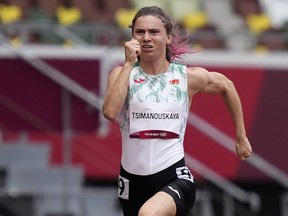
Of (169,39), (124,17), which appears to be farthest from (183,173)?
(124,17)

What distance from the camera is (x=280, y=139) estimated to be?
57.1 ft

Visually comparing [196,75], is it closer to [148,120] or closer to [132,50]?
[148,120]

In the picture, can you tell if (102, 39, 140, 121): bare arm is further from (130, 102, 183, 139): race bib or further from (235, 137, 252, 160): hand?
(235, 137, 252, 160): hand

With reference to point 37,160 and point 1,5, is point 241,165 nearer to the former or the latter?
point 37,160

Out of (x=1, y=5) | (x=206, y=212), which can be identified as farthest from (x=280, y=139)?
(x=1, y=5)

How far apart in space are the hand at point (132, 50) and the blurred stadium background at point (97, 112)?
5651 mm

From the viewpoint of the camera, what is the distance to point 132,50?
8570 millimetres

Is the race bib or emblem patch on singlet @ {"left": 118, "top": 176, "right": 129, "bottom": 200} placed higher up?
the race bib

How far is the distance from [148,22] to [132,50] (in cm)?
30

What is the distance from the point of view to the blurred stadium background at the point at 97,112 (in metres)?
14.6

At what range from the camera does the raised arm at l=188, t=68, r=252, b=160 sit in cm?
908

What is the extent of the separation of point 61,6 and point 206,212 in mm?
4721

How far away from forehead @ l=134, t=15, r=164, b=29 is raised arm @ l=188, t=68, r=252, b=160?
1.62ft

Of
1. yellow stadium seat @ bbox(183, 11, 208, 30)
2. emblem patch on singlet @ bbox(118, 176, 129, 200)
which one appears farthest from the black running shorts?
yellow stadium seat @ bbox(183, 11, 208, 30)
